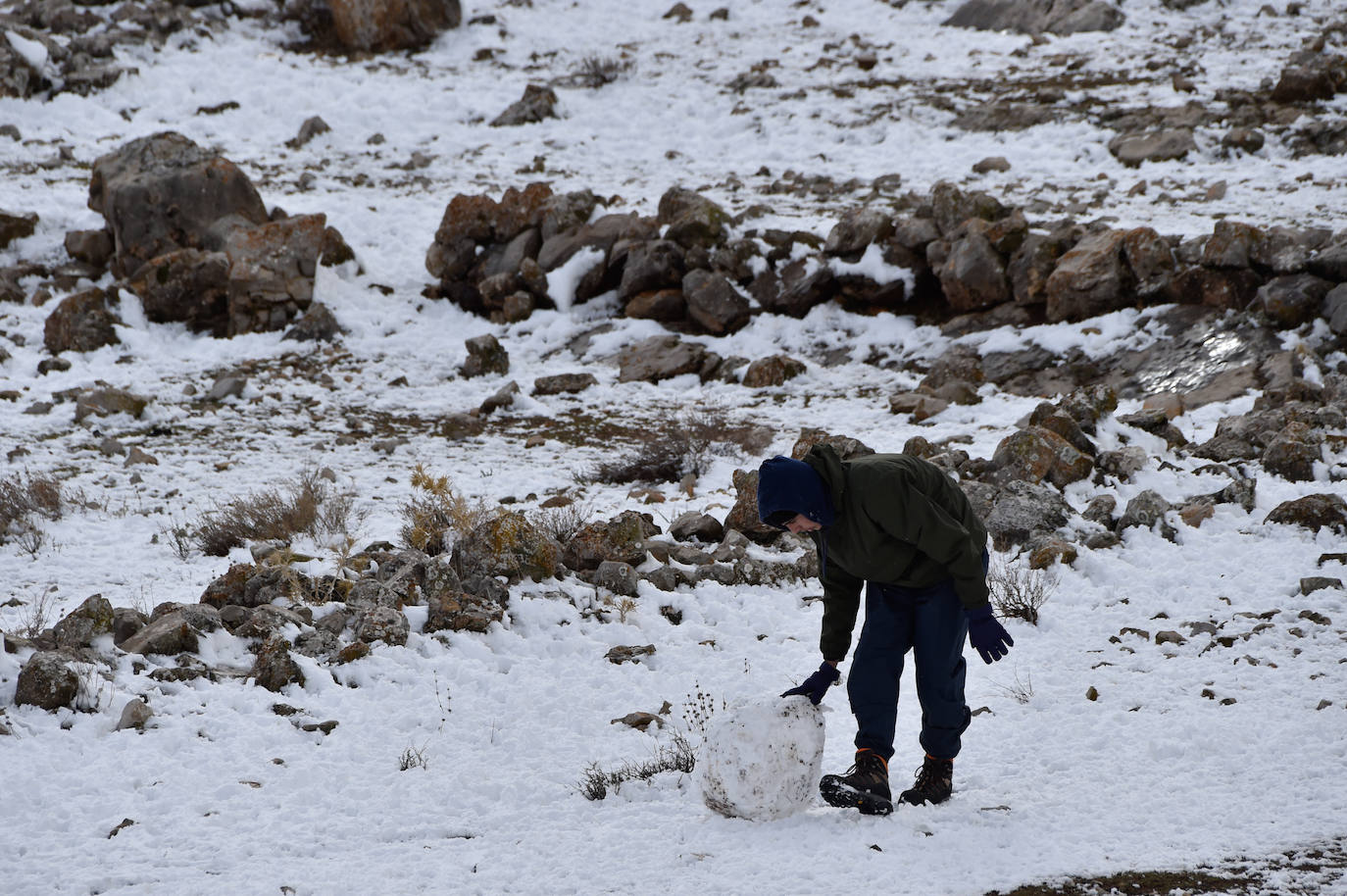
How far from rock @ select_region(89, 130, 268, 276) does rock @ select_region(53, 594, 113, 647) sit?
429 inches

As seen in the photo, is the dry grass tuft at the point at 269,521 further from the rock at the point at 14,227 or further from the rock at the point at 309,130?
the rock at the point at 309,130

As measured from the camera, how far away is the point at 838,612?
3881 millimetres

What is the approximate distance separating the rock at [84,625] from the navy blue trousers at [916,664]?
3887mm

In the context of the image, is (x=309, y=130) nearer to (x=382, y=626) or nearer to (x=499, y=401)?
(x=499, y=401)

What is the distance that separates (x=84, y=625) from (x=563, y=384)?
718 centimetres

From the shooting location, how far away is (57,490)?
823 cm

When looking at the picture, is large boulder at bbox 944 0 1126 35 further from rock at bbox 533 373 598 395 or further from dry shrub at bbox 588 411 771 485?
dry shrub at bbox 588 411 771 485

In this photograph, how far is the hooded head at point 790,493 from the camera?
139 inches

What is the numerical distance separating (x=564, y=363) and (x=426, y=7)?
51.3ft

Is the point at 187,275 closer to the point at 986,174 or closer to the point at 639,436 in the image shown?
the point at 639,436

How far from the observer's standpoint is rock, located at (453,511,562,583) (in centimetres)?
612

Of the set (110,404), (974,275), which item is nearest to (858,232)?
(974,275)

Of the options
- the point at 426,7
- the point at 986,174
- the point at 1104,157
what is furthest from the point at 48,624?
the point at 426,7

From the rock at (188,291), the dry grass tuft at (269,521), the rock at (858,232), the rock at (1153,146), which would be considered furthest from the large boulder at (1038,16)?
the dry grass tuft at (269,521)
